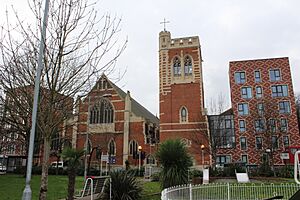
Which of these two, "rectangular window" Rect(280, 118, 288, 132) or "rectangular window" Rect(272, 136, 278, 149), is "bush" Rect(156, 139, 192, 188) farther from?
"rectangular window" Rect(280, 118, 288, 132)

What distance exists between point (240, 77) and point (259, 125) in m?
9.23

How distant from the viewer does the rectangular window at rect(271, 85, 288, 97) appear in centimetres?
4390

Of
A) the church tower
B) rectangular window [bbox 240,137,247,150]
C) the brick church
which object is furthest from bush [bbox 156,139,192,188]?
rectangular window [bbox 240,137,247,150]

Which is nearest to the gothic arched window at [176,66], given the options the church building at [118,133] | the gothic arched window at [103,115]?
the church building at [118,133]

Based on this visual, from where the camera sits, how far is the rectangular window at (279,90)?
4390 cm

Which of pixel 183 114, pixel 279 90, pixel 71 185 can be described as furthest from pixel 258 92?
pixel 71 185

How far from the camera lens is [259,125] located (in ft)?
135

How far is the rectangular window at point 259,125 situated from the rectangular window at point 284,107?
430cm

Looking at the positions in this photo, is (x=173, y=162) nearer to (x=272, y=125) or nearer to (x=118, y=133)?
(x=272, y=125)

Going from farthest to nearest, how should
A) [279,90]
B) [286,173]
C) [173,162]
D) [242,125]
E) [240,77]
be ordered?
[240,77] → [242,125] → [279,90] → [286,173] → [173,162]

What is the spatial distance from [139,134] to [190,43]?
54.4 ft

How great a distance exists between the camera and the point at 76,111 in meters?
10.0

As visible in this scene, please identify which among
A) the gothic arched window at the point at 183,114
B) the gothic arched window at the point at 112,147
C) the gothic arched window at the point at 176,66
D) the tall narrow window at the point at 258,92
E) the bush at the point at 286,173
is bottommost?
the bush at the point at 286,173

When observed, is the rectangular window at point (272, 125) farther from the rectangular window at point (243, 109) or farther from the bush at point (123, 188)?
the bush at point (123, 188)
